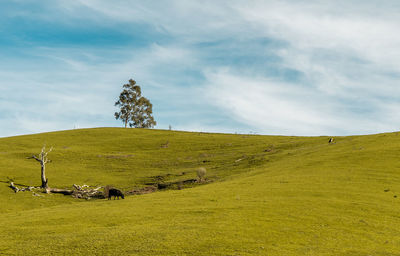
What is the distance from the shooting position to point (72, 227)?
2494cm

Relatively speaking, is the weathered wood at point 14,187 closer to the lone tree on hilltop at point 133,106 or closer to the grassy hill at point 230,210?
the grassy hill at point 230,210

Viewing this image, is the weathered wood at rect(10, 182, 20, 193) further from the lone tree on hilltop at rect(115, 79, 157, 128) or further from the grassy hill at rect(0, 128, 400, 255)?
the lone tree on hilltop at rect(115, 79, 157, 128)

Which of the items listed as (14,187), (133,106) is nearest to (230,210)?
(14,187)

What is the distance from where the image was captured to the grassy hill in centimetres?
2088

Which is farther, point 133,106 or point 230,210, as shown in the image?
point 133,106

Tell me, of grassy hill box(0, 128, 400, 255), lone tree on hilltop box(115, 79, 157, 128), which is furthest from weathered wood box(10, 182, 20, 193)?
lone tree on hilltop box(115, 79, 157, 128)

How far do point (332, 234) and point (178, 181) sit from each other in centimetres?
3499

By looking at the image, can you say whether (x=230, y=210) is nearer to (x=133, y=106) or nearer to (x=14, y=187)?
(x=14, y=187)

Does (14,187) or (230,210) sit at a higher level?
(230,210)

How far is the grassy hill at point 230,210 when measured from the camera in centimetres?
2088

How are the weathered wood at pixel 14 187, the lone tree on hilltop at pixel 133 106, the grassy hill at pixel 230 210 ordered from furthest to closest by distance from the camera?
the lone tree on hilltop at pixel 133 106
the weathered wood at pixel 14 187
the grassy hill at pixel 230 210

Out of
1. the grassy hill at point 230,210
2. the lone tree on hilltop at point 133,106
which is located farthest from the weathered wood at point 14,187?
the lone tree on hilltop at point 133,106

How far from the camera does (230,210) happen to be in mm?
27797

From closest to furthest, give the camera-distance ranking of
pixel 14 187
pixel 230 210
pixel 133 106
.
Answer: pixel 230 210, pixel 14 187, pixel 133 106
